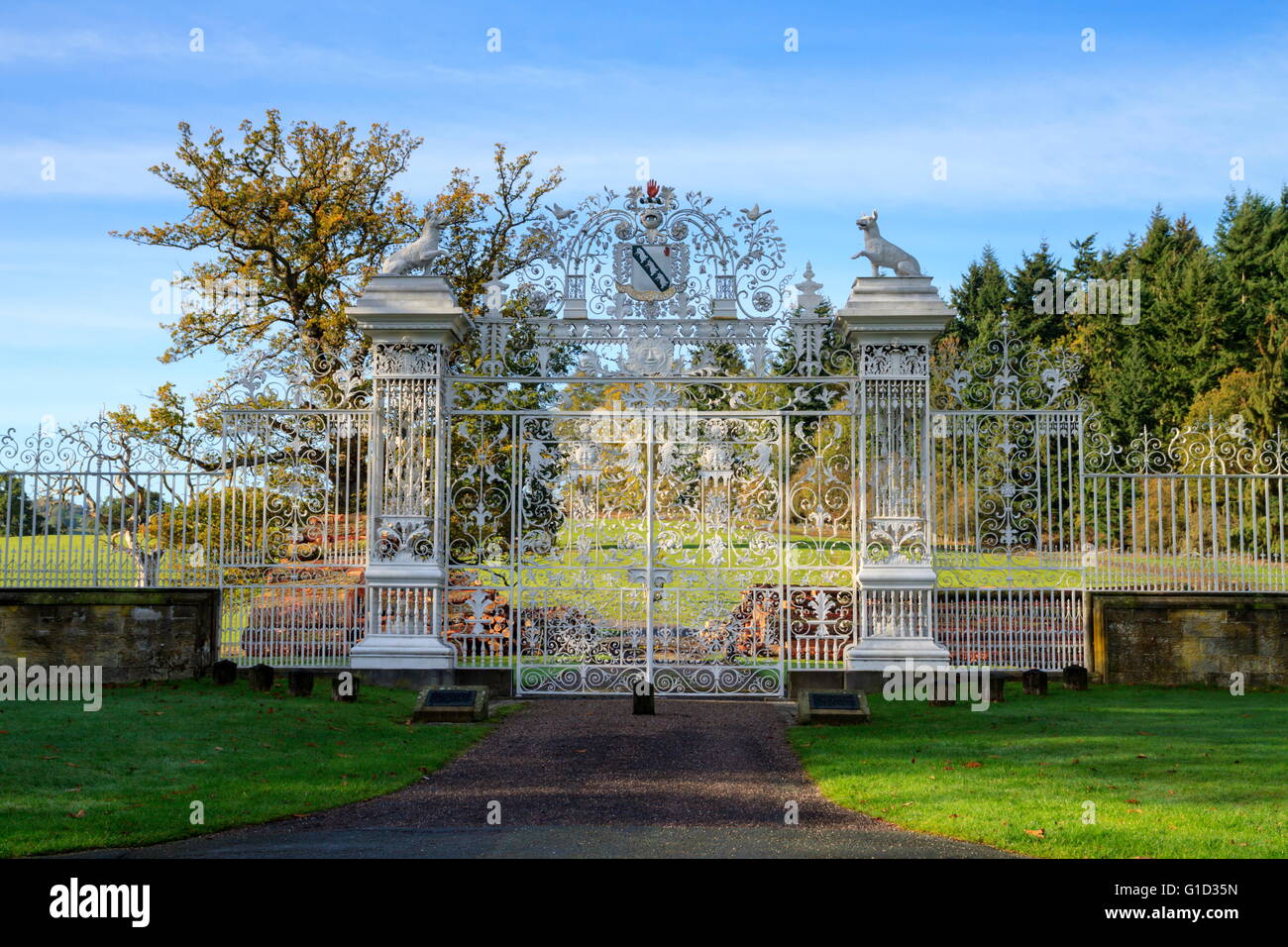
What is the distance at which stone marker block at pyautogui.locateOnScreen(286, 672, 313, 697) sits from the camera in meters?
11.3

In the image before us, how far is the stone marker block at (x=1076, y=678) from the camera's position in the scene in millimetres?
12141

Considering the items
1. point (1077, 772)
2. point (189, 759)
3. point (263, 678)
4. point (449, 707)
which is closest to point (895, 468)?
point (1077, 772)

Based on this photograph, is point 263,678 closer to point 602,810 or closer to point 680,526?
point 680,526

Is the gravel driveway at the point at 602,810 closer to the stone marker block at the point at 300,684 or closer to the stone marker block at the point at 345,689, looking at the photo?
the stone marker block at the point at 345,689

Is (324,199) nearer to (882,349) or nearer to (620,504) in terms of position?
(620,504)

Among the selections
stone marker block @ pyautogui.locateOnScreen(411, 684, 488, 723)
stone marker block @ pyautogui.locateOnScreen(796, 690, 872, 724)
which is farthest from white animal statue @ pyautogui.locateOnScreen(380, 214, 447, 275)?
stone marker block @ pyautogui.locateOnScreen(796, 690, 872, 724)

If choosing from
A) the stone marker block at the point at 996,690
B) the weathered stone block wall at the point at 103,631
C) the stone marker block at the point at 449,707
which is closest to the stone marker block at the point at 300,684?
the stone marker block at the point at 449,707

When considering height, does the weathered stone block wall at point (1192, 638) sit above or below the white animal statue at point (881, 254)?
below

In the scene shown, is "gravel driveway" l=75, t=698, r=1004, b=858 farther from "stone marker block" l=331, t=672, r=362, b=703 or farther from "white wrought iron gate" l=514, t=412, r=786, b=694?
"white wrought iron gate" l=514, t=412, r=786, b=694

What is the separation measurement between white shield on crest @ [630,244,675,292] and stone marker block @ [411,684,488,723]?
4412 millimetres

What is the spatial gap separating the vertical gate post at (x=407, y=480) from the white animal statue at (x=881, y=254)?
165 inches

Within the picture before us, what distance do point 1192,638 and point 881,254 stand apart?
506cm

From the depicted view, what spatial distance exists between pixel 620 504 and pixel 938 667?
11.6 feet
